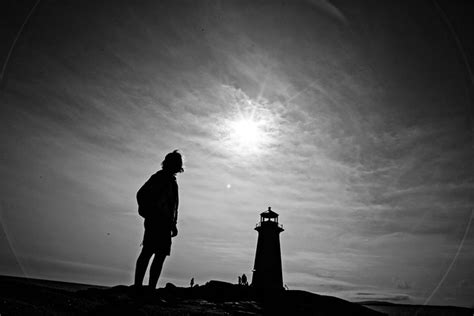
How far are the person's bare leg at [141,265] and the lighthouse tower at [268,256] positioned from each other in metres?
24.2

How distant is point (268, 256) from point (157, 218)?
79.9ft

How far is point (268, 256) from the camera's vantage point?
2772 cm

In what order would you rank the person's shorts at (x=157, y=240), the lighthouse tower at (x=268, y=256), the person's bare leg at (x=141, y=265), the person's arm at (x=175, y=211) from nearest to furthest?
the person's bare leg at (x=141, y=265) < the person's shorts at (x=157, y=240) < the person's arm at (x=175, y=211) < the lighthouse tower at (x=268, y=256)

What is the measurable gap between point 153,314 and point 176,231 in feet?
6.11

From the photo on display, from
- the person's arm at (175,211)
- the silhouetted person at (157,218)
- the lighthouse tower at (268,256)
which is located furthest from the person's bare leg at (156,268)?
the lighthouse tower at (268,256)

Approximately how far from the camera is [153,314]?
154 inches

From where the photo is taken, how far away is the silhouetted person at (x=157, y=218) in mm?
5098

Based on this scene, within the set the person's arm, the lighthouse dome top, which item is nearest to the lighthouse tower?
Result: the lighthouse dome top

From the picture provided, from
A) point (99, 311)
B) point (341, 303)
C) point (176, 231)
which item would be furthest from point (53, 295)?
point (341, 303)

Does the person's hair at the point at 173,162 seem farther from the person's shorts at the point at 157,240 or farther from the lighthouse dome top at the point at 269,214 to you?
the lighthouse dome top at the point at 269,214

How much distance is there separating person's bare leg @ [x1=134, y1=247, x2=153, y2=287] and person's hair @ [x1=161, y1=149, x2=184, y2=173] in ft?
5.09

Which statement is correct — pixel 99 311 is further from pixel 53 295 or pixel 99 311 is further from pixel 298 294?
pixel 298 294

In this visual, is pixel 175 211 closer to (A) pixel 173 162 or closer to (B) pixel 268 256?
(A) pixel 173 162

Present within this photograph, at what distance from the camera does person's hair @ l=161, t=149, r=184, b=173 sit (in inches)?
224
